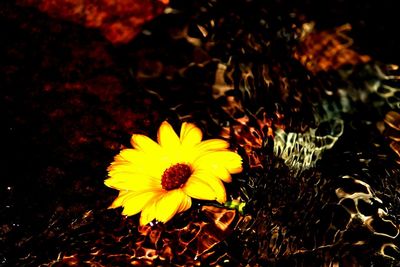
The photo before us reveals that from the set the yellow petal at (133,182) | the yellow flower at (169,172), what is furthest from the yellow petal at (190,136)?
the yellow petal at (133,182)

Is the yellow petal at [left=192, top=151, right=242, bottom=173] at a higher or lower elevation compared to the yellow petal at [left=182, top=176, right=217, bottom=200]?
higher

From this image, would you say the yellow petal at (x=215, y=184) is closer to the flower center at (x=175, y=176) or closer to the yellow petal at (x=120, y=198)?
the flower center at (x=175, y=176)

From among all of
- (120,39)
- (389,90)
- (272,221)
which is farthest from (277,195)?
(120,39)

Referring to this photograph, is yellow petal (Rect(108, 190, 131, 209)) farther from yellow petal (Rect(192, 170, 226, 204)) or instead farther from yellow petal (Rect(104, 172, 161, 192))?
yellow petal (Rect(192, 170, 226, 204))

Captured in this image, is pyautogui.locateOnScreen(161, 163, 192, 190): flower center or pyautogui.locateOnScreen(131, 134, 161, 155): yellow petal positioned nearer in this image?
pyautogui.locateOnScreen(161, 163, 192, 190): flower center

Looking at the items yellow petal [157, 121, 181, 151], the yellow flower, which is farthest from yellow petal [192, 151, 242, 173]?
yellow petal [157, 121, 181, 151]

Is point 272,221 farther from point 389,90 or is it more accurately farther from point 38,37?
point 38,37

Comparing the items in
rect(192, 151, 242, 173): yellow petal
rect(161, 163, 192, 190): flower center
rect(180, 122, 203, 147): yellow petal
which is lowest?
rect(161, 163, 192, 190): flower center
